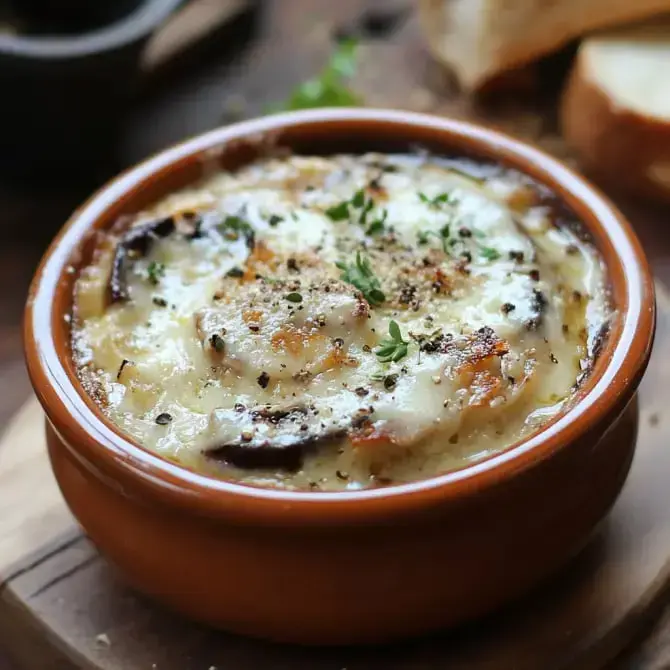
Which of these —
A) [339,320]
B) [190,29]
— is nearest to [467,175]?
[339,320]

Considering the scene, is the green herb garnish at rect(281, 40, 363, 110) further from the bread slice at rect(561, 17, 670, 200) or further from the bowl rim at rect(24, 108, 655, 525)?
the bowl rim at rect(24, 108, 655, 525)

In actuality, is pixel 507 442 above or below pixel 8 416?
above

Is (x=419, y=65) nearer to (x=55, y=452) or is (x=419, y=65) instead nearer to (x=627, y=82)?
(x=627, y=82)

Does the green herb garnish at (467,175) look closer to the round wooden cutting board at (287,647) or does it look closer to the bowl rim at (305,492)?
the bowl rim at (305,492)

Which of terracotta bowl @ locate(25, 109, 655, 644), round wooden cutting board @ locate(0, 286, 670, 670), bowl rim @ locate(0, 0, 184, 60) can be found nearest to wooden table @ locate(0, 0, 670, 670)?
bowl rim @ locate(0, 0, 184, 60)

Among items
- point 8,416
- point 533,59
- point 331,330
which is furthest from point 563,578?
point 533,59

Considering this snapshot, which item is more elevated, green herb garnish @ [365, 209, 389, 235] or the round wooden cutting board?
green herb garnish @ [365, 209, 389, 235]
